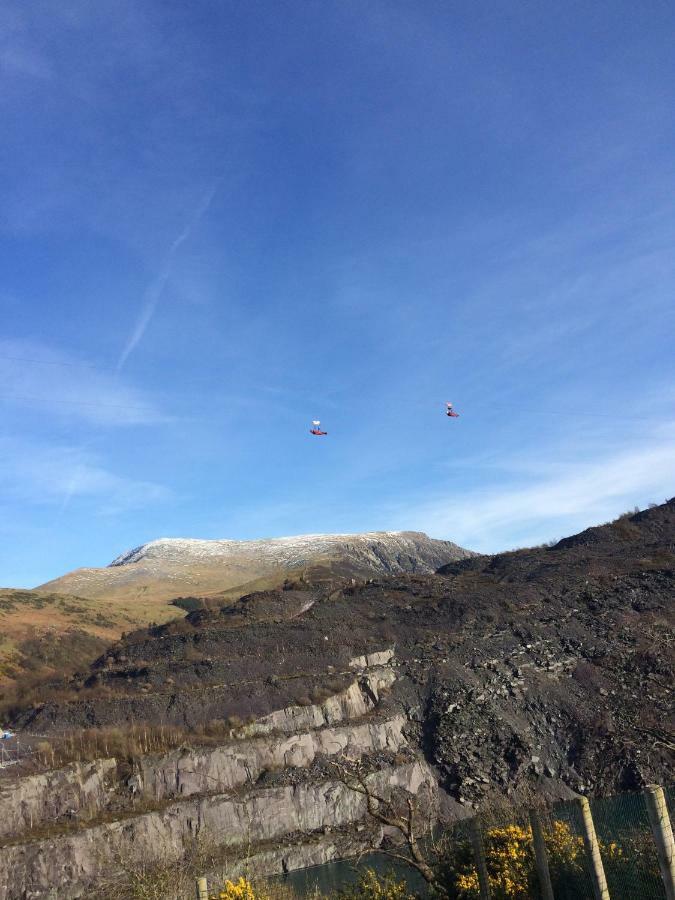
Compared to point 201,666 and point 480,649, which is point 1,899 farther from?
point 480,649

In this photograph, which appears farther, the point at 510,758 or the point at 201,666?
the point at 201,666

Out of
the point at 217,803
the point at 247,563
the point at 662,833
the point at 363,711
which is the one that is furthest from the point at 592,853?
the point at 247,563

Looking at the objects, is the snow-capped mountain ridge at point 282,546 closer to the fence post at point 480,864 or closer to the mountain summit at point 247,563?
the mountain summit at point 247,563

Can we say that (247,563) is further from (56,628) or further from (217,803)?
(217,803)

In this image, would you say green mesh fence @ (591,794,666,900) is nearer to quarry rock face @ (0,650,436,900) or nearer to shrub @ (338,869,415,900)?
shrub @ (338,869,415,900)

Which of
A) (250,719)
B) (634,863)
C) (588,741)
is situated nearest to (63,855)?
(250,719)

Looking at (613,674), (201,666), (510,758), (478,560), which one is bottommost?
(510,758)

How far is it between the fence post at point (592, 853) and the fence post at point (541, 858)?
1.25 meters

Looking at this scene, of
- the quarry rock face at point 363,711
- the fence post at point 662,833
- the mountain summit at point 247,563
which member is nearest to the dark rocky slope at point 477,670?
the quarry rock face at point 363,711

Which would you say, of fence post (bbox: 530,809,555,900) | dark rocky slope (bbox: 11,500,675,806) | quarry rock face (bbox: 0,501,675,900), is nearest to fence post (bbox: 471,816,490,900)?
fence post (bbox: 530,809,555,900)

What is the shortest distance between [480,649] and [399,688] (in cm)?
646

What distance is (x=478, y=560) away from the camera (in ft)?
253

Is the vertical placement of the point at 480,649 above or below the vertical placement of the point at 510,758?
above

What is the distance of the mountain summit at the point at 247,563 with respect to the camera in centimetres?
11588
